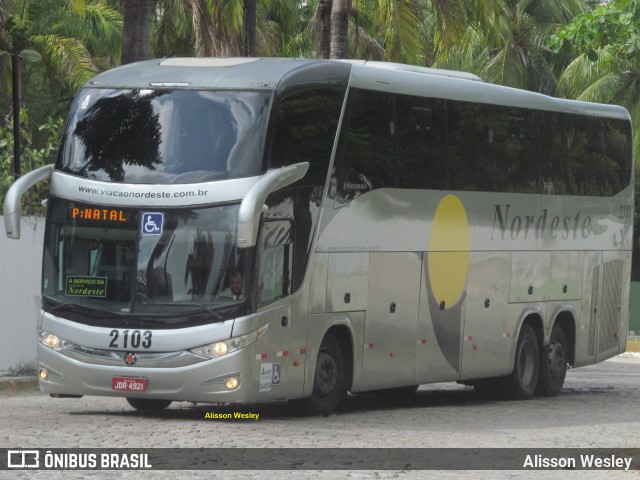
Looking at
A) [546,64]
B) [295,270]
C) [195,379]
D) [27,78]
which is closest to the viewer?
[195,379]

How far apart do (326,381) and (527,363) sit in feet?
19.4

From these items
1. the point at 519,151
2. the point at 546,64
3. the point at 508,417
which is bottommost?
the point at 508,417

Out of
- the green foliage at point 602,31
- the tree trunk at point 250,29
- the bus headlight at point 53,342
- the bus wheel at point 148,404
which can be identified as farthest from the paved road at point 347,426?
the tree trunk at point 250,29

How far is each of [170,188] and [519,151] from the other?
23.6 ft

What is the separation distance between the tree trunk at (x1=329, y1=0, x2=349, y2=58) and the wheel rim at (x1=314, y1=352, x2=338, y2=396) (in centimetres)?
1293

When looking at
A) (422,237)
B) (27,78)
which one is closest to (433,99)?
(422,237)

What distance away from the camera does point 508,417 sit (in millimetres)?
18328

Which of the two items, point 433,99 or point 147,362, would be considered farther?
point 433,99

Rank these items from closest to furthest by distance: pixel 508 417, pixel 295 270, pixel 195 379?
pixel 195 379 < pixel 295 270 < pixel 508 417

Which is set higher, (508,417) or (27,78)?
(27,78)

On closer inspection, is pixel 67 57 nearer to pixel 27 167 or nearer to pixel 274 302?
pixel 27 167

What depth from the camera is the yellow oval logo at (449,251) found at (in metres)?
19.1

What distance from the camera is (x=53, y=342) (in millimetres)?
15930

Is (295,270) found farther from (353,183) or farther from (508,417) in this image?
(508,417)
